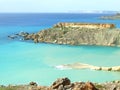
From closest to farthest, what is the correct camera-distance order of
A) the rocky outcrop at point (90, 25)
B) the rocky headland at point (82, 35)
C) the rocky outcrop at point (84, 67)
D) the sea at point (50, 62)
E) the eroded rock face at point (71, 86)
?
the eroded rock face at point (71, 86) < the sea at point (50, 62) < the rocky outcrop at point (84, 67) < the rocky headland at point (82, 35) < the rocky outcrop at point (90, 25)

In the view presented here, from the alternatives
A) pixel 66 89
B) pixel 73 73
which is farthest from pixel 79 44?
pixel 66 89

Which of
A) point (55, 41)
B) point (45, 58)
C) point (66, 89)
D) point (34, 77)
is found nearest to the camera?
point (66, 89)

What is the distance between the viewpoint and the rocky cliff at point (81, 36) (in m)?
58.5

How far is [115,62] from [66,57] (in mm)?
6938

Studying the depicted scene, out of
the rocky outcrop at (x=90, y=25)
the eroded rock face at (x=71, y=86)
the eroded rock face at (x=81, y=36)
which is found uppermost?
the eroded rock face at (x=71, y=86)

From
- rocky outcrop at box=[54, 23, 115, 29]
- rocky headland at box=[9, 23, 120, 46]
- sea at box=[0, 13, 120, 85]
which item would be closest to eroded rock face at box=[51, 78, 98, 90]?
sea at box=[0, 13, 120, 85]

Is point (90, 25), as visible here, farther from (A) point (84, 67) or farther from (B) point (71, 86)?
(B) point (71, 86)

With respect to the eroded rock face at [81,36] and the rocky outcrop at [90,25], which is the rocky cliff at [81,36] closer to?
the eroded rock face at [81,36]

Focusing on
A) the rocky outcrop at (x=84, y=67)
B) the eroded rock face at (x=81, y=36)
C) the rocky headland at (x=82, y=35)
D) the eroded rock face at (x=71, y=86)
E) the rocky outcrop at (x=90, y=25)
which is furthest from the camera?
the rocky outcrop at (x=90, y=25)

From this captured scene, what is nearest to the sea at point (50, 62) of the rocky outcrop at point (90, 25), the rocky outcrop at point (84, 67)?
the rocky outcrop at point (84, 67)

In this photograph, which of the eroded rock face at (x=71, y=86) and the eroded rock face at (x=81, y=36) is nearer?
the eroded rock face at (x=71, y=86)

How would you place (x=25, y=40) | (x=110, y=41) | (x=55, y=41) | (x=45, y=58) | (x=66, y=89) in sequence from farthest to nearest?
(x=25, y=40) → (x=55, y=41) → (x=110, y=41) → (x=45, y=58) → (x=66, y=89)

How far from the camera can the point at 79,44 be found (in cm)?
5953

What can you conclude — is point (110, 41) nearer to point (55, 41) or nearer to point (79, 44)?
point (79, 44)
